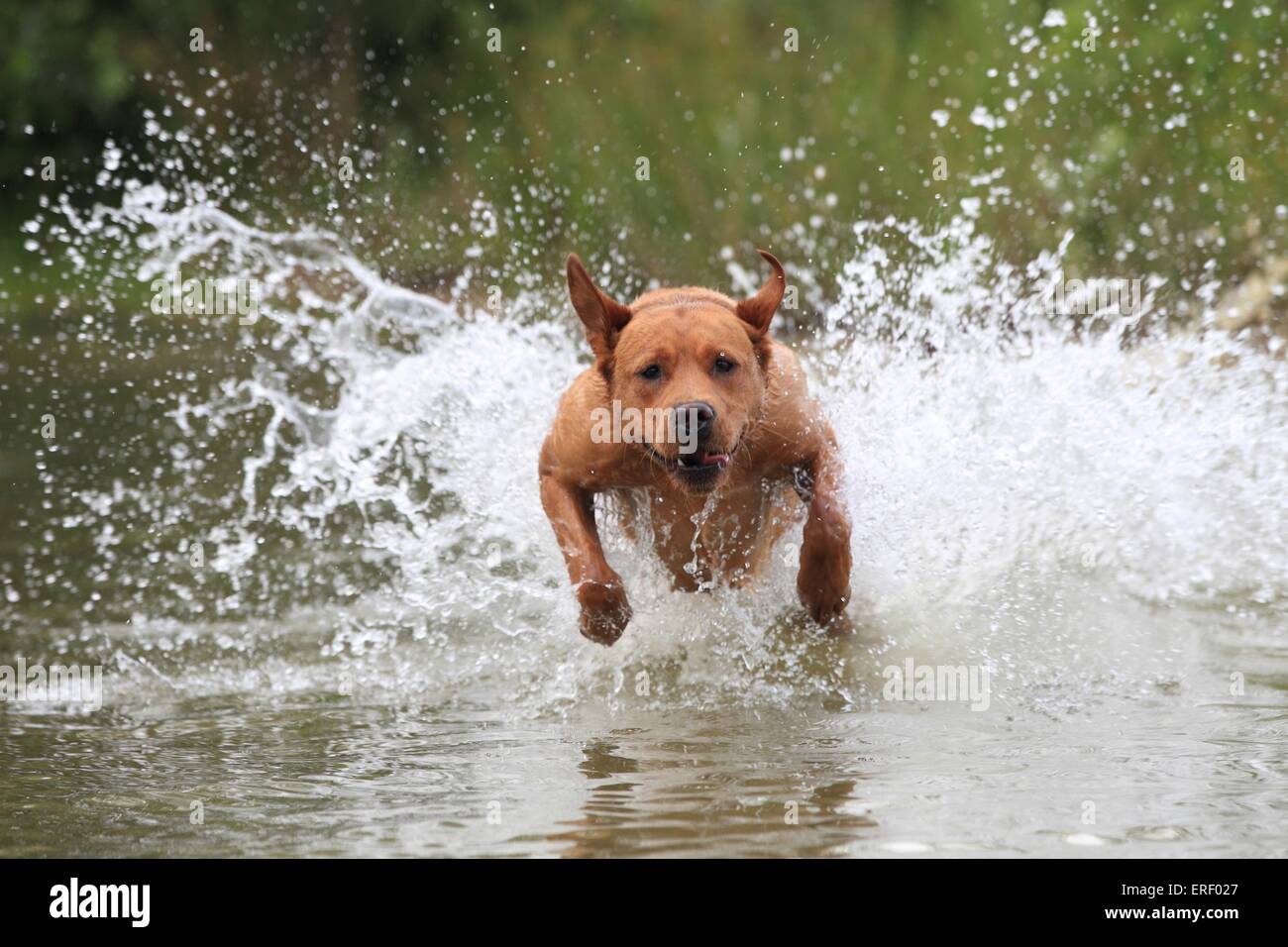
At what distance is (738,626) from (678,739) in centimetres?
95

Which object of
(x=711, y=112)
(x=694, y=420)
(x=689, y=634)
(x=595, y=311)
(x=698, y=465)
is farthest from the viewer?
(x=711, y=112)

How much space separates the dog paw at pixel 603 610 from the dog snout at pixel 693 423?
659mm

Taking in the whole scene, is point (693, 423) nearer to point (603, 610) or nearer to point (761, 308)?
point (761, 308)

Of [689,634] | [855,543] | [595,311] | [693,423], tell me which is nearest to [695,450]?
[693,423]

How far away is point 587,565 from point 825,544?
0.74 meters

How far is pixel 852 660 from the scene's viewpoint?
521cm

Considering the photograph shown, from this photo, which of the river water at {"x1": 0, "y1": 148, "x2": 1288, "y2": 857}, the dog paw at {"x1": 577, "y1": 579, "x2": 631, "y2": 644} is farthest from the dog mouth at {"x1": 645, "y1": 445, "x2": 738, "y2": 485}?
the river water at {"x1": 0, "y1": 148, "x2": 1288, "y2": 857}

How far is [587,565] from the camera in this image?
496cm

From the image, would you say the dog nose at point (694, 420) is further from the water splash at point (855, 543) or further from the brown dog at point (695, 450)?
the water splash at point (855, 543)

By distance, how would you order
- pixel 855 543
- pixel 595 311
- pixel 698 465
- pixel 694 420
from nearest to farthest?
pixel 694 420 < pixel 698 465 < pixel 595 311 < pixel 855 543

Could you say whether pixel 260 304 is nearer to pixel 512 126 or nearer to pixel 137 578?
pixel 512 126

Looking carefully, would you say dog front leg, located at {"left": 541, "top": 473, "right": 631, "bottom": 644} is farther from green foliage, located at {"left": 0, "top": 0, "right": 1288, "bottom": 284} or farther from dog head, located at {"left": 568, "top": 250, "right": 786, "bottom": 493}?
green foliage, located at {"left": 0, "top": 0, "right": 1288, "bottom": 284}

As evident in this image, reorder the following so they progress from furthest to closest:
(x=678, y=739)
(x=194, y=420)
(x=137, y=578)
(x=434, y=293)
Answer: (x=434, y=293)
(x=194, y=420)
(x=137, y=578)
(x=678, y=739)
